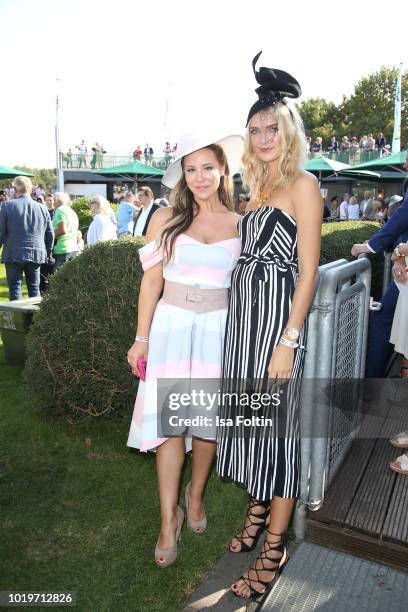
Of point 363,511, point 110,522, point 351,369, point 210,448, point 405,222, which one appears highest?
point 405,222

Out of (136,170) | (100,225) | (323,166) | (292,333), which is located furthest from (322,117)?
(292,333)

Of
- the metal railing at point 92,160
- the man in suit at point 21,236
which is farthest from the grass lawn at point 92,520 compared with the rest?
the metal railing at point 92,160

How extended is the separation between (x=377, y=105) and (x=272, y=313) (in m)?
57.2

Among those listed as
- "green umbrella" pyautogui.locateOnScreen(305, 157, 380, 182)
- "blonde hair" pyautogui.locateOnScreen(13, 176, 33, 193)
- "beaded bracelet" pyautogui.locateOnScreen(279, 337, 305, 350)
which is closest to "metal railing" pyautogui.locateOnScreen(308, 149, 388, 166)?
"green umbrella" pyautogui.locateOnScreen(305, 157, 380, 182)

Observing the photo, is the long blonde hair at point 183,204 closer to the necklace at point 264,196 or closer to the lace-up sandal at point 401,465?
the necklace at point 264,196

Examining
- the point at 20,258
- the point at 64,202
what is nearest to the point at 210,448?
the point at 20,258

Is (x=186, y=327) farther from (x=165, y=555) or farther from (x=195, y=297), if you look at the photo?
(x=165, y=555)

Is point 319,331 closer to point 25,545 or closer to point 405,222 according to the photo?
point 405,222

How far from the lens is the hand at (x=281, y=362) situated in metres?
2.21

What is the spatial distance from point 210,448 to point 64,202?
6937mm

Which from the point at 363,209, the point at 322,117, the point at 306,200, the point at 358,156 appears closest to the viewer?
the point at 306,200

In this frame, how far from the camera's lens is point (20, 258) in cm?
739

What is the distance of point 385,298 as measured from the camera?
153 inches

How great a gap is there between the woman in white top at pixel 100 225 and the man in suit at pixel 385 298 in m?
5.43
